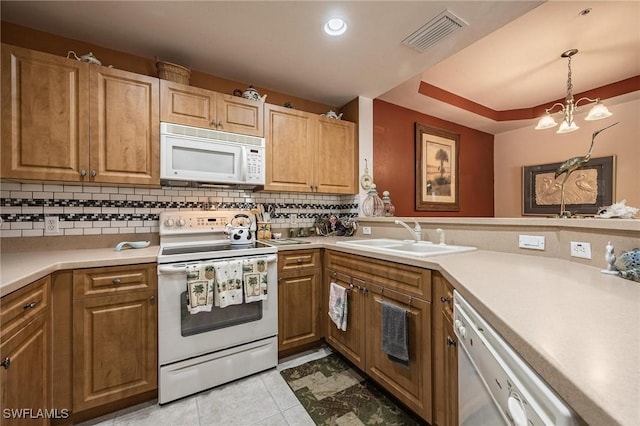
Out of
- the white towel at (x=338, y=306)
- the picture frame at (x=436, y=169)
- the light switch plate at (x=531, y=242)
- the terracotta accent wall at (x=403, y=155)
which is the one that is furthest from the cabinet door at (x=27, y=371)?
the picture frame at (x=436, y=169)

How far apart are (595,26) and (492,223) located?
1.91 metres

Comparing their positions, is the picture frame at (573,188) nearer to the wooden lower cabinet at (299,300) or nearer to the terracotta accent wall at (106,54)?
the wooden lower cabinet at (299,300)

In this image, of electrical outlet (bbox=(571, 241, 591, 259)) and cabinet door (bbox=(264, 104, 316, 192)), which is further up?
cabinet door (bbox=(264, 104, 316, 192))

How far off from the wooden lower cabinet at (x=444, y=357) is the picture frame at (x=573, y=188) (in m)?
3.21

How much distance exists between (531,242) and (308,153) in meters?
1.82

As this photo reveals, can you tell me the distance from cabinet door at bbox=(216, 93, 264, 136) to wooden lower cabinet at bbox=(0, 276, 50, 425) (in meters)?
1.47

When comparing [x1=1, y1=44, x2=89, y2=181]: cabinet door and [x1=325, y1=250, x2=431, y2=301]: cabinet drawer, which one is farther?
[x1=1, y1=44, x2=89, y2=181]: cabinet door

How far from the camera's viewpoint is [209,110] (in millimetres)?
2062

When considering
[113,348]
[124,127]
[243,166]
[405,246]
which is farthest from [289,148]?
[113,348]

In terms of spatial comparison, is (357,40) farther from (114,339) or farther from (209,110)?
(114,339)

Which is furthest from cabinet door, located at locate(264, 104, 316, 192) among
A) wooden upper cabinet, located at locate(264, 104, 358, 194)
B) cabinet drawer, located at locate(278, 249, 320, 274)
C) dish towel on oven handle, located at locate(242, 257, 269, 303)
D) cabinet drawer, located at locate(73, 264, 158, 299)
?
cabinet drawer, located at locate(73, 264, 158, 299)

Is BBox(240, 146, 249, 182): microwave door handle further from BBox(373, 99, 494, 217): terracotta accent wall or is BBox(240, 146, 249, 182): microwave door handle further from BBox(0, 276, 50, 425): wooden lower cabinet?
BBox(373, 99, 494, 217): terracotta accent wall

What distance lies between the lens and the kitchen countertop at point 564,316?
37cm

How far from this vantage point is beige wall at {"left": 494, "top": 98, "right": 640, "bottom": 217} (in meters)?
3.04
